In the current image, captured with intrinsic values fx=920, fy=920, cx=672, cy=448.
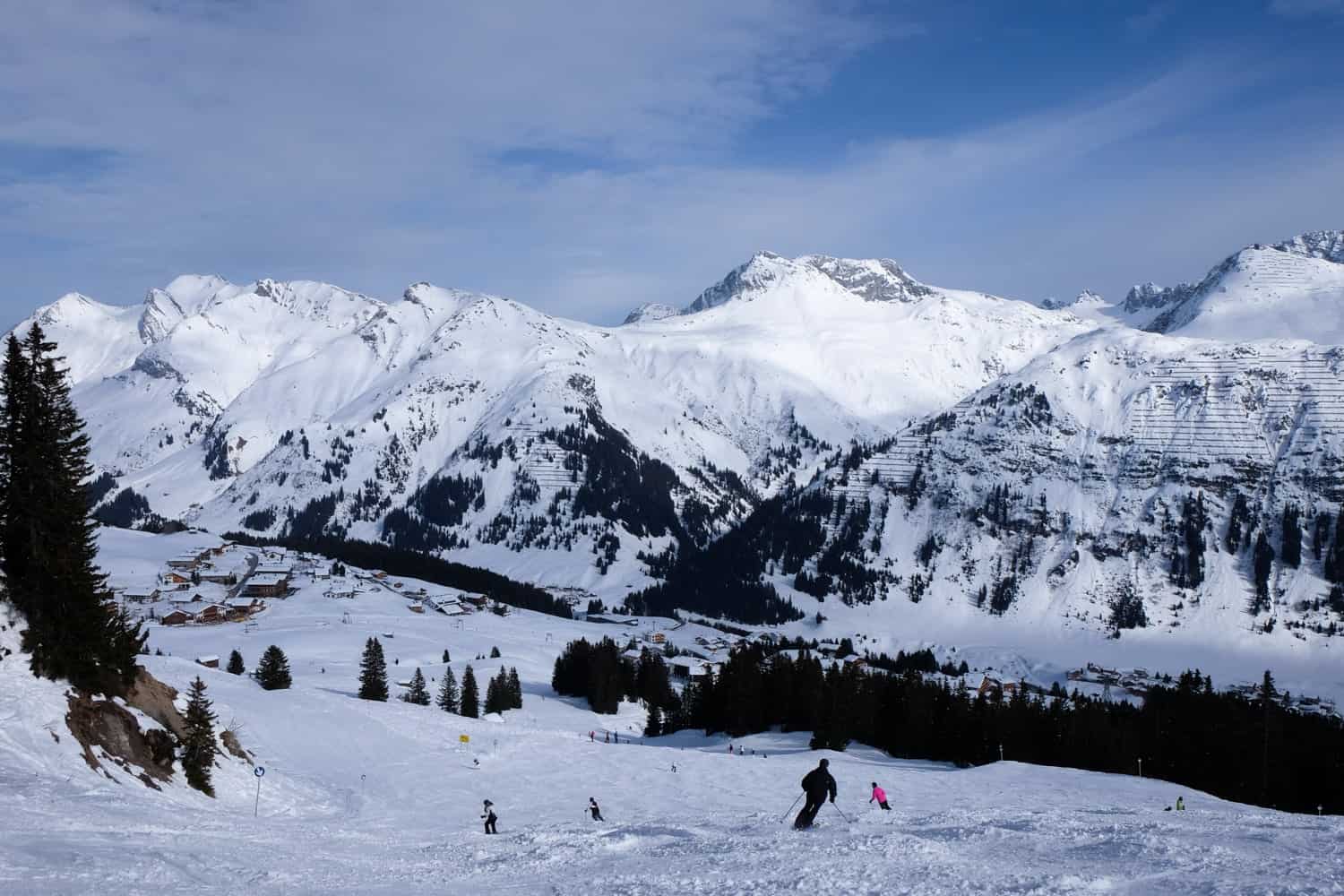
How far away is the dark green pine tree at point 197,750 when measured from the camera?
3744 centimetres

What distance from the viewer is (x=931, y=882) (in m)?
18.2

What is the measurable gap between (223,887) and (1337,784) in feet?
279

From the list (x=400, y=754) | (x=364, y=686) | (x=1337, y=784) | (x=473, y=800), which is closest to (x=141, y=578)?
(x=364, y=686)

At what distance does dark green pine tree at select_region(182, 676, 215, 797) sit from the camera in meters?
37.4

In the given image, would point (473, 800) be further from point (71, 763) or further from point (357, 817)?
point (71, 763)

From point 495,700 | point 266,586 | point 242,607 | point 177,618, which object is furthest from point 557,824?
point 266,586

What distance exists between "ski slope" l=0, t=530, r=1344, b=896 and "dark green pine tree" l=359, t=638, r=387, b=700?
1841cm

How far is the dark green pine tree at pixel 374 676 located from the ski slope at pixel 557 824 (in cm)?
1841

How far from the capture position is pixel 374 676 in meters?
90.1

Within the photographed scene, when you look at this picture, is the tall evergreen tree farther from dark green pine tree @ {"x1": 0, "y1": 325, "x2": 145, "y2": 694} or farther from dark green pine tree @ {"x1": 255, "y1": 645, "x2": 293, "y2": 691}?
dark green pine tree @ {"x1": 0, "y1": 325, "x2": 145, "y2": 694}

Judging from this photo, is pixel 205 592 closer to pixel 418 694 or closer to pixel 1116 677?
pixel 418 694

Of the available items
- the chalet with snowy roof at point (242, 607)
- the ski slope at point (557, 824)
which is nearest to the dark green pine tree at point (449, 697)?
the ski slope at point (557, 824)

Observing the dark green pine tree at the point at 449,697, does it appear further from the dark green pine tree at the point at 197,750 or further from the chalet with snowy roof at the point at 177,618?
the chalet with snowy roof at the point at 177,618

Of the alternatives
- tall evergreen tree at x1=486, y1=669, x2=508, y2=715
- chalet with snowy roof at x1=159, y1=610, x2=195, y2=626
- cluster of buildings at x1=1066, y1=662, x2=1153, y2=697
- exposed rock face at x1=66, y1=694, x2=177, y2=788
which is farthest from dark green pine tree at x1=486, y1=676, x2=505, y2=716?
cluster of buildings at x1=1066, y1=662, x2=1153, y2=697
